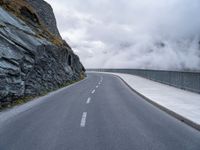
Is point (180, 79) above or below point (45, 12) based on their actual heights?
below

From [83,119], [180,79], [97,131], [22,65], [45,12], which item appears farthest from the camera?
[45,12]

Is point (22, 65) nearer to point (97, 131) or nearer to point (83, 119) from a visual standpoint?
point (83, 119)

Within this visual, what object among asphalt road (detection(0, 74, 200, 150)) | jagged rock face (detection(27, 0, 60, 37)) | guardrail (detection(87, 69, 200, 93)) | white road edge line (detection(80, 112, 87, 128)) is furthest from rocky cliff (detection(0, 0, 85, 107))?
jagged rock face (detection(27, 0, 60, 37))

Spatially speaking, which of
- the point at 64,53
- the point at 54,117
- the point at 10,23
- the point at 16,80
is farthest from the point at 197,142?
the point at 64,53

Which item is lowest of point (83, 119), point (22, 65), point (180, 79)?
point (83, 119)

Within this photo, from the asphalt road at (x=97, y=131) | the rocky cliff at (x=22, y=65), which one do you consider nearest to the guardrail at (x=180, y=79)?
the asphalt road at (x=97, y=131)

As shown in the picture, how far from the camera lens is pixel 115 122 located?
873 cm

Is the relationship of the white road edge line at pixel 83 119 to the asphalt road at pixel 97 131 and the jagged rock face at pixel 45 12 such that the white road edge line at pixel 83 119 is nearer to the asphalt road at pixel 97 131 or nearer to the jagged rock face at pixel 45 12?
the asphalt road at pixel 97 131

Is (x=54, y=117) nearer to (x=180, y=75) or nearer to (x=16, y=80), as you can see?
(x=16, y=80)

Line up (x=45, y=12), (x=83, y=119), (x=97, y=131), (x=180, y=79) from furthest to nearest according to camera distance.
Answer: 1. (x=45, y=12)
2. (x=180, y=79)
3. (x=83, y=119)
4. (x=97, y=131)

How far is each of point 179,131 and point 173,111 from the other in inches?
104

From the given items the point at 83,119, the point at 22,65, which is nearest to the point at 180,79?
the point at 22,65

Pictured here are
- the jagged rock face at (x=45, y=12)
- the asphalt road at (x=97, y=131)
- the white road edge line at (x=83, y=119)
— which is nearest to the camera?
the asphalt road at (x=97, y=131)

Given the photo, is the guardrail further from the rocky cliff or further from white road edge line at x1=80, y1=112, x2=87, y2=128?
the rocky cliff
